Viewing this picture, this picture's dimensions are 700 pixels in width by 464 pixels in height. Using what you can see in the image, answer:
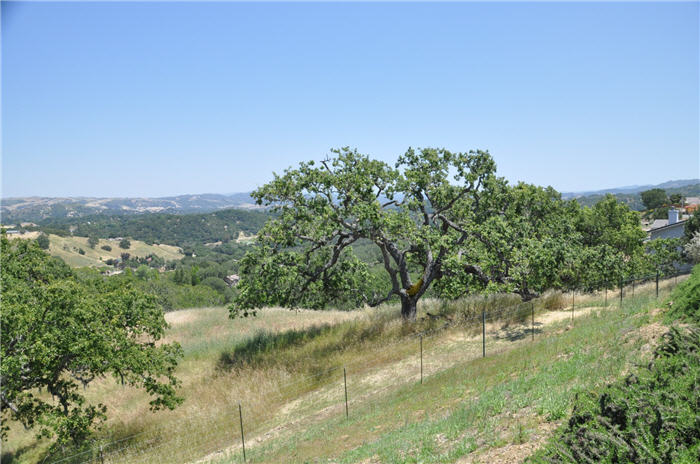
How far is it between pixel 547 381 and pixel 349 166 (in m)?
13.3

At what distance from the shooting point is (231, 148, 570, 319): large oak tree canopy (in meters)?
19.3

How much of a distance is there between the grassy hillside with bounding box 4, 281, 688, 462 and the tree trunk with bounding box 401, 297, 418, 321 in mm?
840

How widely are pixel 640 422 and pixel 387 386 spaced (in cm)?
972

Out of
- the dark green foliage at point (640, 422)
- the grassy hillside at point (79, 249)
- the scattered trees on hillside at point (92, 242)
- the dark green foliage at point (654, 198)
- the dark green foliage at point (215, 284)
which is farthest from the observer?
the scattered trees on hillside at point (92, 242)

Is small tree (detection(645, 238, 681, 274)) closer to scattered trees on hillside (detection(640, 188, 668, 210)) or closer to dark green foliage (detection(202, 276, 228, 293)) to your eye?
scattered trees on hillside (detection(640, 188, 668, 210))

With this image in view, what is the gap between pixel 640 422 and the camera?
19.5 ft

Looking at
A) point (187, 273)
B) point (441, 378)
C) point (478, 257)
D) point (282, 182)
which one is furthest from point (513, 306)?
point (187, 273)

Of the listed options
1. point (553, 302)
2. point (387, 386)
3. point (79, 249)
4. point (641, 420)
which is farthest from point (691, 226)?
point (79, 249)

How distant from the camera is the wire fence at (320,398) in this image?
1293 centimetres

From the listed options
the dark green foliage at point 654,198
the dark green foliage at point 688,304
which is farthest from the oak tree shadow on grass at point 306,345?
the dark green foliage at point 654,198

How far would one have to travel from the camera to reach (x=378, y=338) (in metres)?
20.4

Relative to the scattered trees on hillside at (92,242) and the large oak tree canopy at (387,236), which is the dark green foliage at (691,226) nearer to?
the large oak tree canopy at (387,236)

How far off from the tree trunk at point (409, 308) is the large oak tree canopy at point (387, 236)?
2.1 inches

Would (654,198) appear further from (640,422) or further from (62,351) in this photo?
(62,351)
